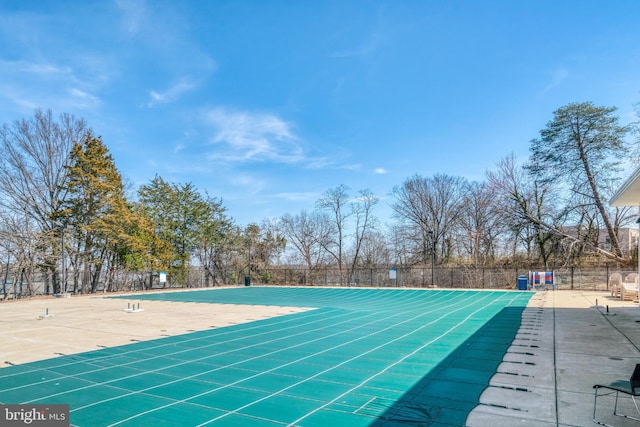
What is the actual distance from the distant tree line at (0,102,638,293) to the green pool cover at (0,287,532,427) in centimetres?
1712

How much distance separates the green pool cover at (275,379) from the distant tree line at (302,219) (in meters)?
17.1

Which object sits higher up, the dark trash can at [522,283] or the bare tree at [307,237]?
the bare tree at [307,237]

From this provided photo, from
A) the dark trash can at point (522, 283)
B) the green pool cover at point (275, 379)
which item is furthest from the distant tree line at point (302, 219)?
the green pool cover at point (275, 379)

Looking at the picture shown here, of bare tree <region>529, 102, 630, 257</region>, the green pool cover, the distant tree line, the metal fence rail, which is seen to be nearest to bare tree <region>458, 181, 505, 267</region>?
the distant tree line

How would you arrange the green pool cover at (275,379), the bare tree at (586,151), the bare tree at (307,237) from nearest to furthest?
the green pool cover at (275,379)
the bare tree at (586,151)
the bare tree at (307,237)

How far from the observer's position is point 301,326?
984 centimetres

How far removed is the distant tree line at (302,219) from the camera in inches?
947

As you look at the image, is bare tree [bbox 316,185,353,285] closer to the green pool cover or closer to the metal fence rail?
the metal fence rail

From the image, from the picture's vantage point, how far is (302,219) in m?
37.8

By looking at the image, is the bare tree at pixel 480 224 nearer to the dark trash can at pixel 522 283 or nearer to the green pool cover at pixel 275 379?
the dark trash can at pixel 522 283

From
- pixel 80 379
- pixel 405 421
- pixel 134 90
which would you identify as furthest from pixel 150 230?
pixel 405 421

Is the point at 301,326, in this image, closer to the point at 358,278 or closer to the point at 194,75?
the point at 194,75

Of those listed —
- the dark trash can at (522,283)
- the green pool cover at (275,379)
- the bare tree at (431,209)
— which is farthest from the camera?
the bare tree at (431,209)

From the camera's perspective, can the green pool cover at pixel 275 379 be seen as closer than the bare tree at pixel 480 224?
Yes
